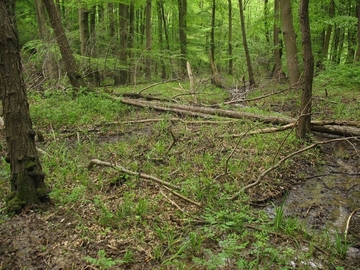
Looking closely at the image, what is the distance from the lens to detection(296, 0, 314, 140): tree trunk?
5527 millimetres

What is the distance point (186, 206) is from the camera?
4.11 metres

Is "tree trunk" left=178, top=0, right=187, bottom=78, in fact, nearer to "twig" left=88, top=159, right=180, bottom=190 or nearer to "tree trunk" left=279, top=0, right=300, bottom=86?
"tree trunk" left=279, top=0, right=300, bottom=86

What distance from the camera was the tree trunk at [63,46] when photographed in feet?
28.7

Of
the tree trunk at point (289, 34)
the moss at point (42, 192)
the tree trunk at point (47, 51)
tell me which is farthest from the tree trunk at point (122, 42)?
the moss at point (42, 192)

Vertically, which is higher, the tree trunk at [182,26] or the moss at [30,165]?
the tree trunk at [182,26]

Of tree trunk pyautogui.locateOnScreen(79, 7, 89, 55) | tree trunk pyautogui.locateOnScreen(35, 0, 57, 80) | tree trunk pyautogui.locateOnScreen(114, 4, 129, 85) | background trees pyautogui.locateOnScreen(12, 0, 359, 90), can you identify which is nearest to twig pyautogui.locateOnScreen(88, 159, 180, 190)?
background trees pyautogui.locateOnScreen(12, 0, 359, 90)

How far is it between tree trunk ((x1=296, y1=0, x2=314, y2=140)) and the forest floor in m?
0.39

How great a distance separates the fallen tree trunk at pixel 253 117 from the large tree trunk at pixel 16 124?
5071mm

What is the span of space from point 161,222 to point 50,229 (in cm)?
140

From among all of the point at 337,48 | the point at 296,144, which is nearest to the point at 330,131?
the point at 296,144

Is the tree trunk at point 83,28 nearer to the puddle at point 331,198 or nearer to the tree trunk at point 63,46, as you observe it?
the tree trunk at point 63,46

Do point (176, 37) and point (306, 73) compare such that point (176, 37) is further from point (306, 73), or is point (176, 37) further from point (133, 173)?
point (133, 173)

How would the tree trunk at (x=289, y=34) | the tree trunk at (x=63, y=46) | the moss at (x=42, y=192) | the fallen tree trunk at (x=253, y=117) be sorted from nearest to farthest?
1. the moss at (x=42, y=192)
2. the fallen tree trunk at (x=253, y=117)
3. the tree trunk at (x=63, y=46)
4. the tree trunk at (x=289, y=34)

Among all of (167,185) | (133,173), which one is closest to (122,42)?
(133,173)
